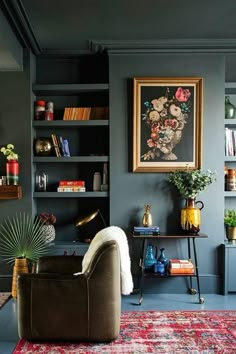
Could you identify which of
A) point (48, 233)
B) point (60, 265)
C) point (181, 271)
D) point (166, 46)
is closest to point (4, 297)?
point (48, 233)

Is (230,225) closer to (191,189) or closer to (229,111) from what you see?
(191,189)

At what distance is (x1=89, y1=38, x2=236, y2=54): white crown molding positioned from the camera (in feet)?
13.9

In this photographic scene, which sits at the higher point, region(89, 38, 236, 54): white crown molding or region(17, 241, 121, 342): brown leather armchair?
region(89, 38, 236, 54): white crown molding

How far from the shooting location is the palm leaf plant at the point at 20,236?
4363 mm

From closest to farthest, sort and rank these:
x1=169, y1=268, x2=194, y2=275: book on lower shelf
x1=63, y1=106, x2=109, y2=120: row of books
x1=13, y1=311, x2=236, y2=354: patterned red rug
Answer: x1=13, y1=311, x2=236, y2=354: patterned red rug
x1=169, y1=268, x2=194, y2=275: book on lower shelf
x1=63, y1=106, x2=109, y2=120: row of books

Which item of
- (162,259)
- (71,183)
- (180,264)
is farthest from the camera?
(71,183)

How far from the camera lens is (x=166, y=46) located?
432 cm

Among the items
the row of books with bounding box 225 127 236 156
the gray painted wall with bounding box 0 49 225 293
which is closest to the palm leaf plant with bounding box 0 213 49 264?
the gray painted wall with bounding box 0 49 225 293

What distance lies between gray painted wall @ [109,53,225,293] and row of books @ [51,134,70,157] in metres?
0.54

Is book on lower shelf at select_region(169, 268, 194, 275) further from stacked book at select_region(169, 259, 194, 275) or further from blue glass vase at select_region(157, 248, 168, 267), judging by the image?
blue glass vase at select_region(157, 248, 168, 267)

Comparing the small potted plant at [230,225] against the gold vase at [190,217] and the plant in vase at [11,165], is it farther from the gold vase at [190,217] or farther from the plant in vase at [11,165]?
the plant in vase at [11,165]

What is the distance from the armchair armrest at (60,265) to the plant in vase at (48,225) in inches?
29.3

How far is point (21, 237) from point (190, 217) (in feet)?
6.22

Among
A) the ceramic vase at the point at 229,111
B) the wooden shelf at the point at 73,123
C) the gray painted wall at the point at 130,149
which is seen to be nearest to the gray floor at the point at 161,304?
the gray painted wall at the point at 130,149
